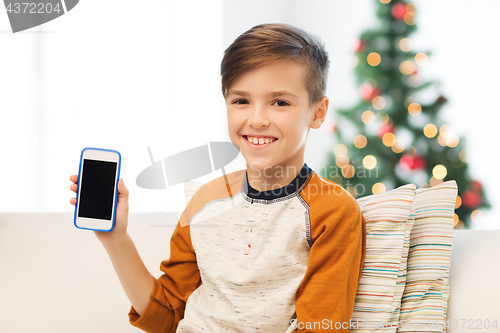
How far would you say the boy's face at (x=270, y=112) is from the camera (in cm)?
79

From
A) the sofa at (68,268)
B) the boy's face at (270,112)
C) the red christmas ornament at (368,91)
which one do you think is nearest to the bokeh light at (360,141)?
the red christmas ornament at (368,91)

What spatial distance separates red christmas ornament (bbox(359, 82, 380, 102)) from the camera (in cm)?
225

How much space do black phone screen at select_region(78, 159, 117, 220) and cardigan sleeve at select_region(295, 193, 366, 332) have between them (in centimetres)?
40

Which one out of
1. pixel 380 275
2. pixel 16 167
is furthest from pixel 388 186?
pixel 16 167

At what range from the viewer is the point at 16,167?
2.15 meters

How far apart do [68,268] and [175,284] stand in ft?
1.48

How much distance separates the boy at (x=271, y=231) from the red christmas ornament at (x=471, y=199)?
66.5 inches

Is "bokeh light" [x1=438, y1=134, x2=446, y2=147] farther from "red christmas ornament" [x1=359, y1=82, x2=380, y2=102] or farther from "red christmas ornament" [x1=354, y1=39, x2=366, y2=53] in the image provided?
"red christmas ornament" [x1=354, y1=39, x2=366, y2=53]

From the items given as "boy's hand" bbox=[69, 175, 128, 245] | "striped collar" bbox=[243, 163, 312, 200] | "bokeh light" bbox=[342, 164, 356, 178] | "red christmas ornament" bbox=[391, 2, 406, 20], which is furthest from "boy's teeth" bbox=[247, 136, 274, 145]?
"red christmas ornament" bbox=[391, 2, 406, 20]

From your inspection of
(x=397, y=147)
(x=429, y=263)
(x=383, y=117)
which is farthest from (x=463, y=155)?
(x=429, y=263)

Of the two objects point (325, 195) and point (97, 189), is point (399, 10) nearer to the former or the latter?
point (325, 195)

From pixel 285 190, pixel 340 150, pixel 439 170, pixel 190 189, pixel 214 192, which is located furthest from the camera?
pixel 340 150

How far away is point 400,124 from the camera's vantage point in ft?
7.38

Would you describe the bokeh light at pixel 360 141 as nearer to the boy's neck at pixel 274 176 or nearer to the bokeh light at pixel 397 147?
the bokeh light at pixel 397 147
